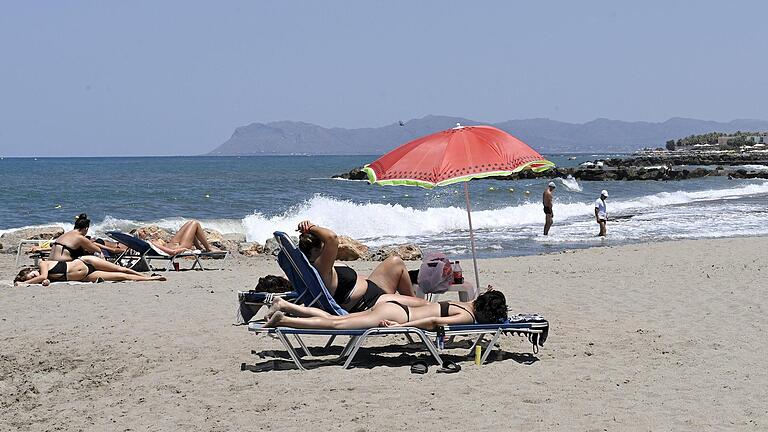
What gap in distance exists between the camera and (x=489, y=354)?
22.1 ft

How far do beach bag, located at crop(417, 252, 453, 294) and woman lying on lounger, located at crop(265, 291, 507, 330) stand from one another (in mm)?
510

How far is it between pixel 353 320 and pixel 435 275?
110 cm

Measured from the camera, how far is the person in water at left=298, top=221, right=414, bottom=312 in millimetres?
6559

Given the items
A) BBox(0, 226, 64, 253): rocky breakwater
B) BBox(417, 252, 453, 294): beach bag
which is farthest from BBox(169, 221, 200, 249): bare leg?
BBox(417, 252, 453, 294): beach bag

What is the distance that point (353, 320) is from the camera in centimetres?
624

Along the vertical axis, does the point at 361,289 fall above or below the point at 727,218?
above

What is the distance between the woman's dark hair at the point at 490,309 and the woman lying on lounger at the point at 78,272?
5.99 metres

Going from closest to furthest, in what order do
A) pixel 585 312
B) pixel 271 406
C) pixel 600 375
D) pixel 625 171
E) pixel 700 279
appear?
pixel 271 406, pixel 600 375, pixel 585 312, pixel 700 279, pixel 625 171

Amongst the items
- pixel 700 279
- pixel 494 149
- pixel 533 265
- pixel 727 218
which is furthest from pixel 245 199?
pixel 494 149

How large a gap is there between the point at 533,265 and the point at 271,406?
28.2 feet

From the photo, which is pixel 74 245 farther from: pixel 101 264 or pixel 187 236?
pixel 187 236

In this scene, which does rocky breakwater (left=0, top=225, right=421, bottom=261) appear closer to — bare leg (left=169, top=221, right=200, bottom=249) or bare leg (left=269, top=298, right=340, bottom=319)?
bare leg (left=169, top=221, right=200, bottom=249)

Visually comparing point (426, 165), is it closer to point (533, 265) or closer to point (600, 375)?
point (600, 375)

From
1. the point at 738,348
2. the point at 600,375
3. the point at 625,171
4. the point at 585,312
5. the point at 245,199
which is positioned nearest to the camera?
the point at 600,375
